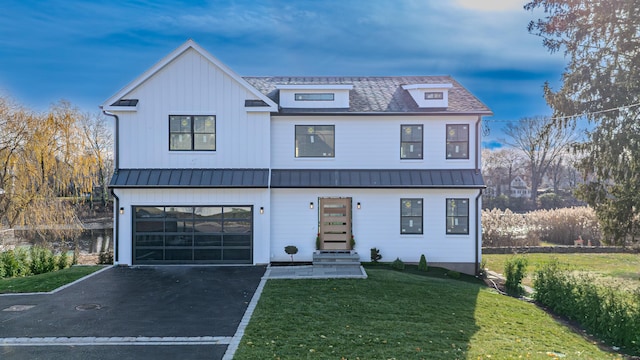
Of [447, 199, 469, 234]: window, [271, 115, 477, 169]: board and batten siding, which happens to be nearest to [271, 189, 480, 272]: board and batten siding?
[447, 199, 469, 234]: window

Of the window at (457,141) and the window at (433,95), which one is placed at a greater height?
the window at (433,95)

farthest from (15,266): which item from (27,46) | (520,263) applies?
(520,263)

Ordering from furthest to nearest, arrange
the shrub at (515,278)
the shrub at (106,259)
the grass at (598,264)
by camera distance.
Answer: the grass at (598,264)
the shrub at (106,259)
the shrub at (515,278)

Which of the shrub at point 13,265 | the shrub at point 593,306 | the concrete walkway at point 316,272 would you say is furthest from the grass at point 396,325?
the shrub at point 13,265

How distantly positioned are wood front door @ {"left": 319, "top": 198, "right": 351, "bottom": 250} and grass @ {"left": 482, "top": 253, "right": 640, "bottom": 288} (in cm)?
681

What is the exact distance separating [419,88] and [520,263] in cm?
717

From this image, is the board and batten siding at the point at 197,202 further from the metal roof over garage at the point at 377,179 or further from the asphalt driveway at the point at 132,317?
the asphalt driveway at the point at 132,317

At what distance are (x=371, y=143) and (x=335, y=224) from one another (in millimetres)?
3299

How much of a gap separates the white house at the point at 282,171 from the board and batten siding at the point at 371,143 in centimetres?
4

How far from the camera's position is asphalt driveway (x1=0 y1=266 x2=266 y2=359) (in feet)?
24.1

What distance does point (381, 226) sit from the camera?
1492cm

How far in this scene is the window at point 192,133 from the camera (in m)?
14.6

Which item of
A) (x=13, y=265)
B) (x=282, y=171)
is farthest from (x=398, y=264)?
(x=13, y=265)

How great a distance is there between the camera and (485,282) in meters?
14.2
